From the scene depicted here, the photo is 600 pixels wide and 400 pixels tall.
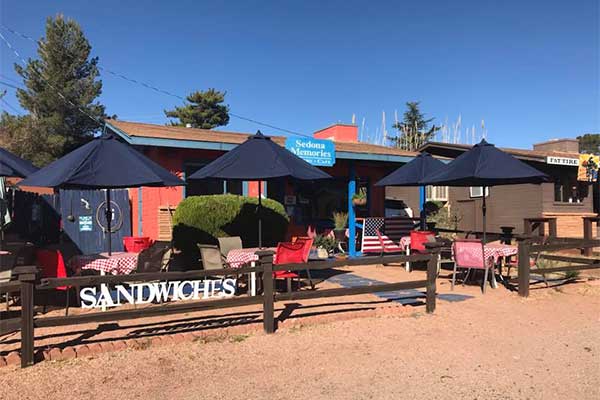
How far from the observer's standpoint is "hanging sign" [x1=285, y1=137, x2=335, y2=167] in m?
10.9

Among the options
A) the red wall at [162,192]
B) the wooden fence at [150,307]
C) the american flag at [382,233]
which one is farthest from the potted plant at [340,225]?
the wooden fence at [150,307]

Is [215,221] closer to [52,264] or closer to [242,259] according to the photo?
[242,259]

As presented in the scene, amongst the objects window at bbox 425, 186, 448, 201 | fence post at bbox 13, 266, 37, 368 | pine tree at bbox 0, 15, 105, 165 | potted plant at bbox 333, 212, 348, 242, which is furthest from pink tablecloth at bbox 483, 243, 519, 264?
pine tree at bbox 0, 15, 105, 165

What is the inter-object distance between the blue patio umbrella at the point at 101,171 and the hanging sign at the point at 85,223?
5.54 metres

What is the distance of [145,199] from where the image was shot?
10.7m

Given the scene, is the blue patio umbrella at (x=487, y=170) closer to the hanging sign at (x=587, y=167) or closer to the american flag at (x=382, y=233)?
the american flag at (x=382, y=233)

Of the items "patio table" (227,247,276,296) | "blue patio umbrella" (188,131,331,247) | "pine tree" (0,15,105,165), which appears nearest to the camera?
"blue patio umbrella" (188,131,331,247)

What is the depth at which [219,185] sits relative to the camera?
10984 mm

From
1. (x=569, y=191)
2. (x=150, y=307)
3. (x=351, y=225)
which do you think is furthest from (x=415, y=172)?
(x=569, y=191)

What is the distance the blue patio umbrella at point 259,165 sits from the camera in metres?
6.48

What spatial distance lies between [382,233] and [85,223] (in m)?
7.27

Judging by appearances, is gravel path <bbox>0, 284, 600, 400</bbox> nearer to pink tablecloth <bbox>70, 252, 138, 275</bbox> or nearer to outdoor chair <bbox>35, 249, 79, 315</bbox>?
outdoor chair <bbox>35, 249, 79, 315</bbox>

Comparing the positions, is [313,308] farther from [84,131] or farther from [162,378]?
[84,131]

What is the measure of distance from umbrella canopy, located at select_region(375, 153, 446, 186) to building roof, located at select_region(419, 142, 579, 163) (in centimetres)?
635
